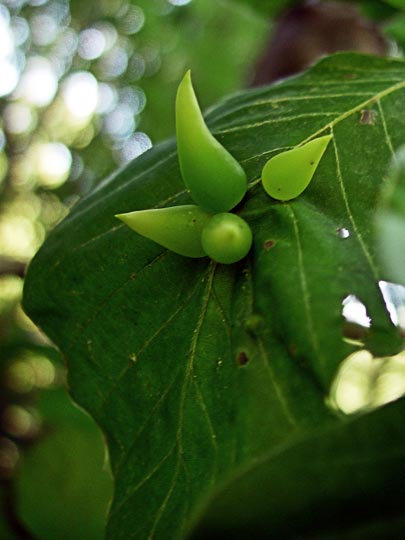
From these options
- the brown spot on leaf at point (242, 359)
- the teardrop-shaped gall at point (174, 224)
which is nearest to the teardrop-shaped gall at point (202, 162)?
the teardrop-shaped gall at point (174, 224)

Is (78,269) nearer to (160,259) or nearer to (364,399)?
(160,259)

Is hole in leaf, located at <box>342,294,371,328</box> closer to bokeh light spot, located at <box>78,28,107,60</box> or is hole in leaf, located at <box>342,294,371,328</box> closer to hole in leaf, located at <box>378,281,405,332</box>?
hole in leaf, located at <box>378,281,405,332</box>

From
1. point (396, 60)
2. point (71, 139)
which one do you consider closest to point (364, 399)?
point (396, 60)

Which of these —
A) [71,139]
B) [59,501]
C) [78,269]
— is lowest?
[59,501]

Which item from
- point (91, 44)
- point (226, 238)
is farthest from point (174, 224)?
point (91, 44)

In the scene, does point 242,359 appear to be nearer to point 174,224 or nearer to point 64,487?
point 174,224

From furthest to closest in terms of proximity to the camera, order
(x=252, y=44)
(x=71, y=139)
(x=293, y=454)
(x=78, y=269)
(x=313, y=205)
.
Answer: (x=71, y=139)
(x=252, y=44)
(x=78, y=269)
(x=313, y=205)
(x=293, y=454)
